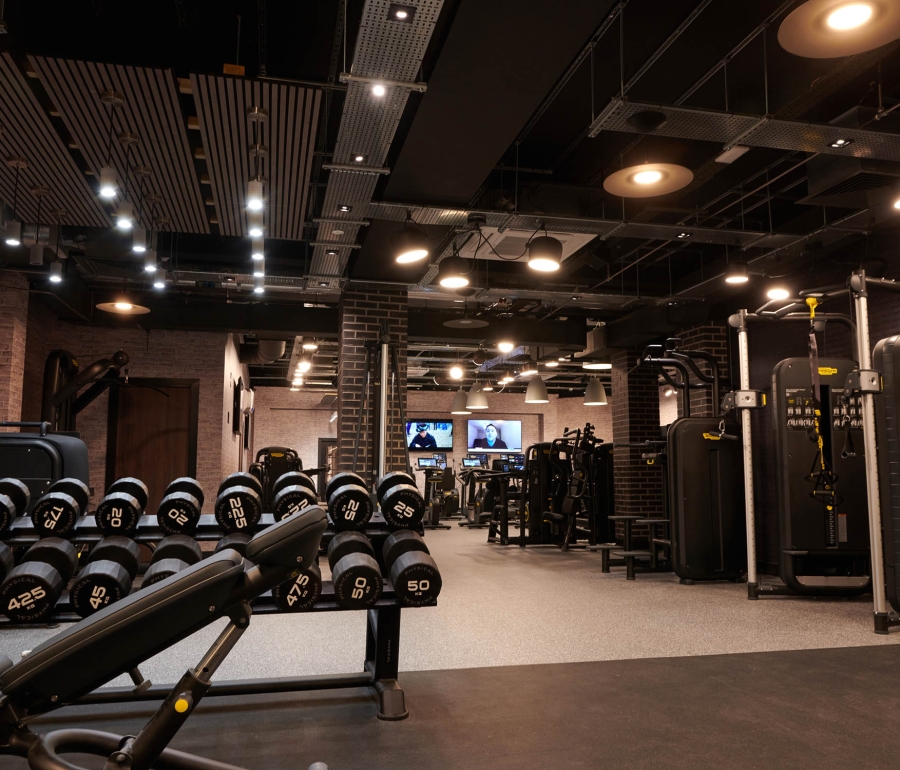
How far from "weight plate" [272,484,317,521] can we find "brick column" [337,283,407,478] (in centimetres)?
390

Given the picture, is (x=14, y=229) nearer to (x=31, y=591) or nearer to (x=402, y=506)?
(x=31, y=591)

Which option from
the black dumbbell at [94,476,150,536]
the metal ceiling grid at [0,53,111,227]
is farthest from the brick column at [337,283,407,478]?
the black dumbbell at [94,476,150,536]

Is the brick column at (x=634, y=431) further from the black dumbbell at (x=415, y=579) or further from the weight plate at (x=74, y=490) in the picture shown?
the weight plate at (x=74, y=490)

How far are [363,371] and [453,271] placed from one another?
1.82 metres

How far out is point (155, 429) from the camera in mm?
9914

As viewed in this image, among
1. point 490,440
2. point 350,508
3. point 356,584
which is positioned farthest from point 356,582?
point 490,440

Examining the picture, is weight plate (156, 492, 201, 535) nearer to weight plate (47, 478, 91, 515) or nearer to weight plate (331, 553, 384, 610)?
weight plate (47, 478, 91, 515)

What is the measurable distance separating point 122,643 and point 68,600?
5.56ft

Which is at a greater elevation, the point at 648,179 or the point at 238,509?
the point at 648,179

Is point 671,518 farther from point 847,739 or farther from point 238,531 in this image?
point 238,531

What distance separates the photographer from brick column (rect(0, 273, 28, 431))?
24.4 ft

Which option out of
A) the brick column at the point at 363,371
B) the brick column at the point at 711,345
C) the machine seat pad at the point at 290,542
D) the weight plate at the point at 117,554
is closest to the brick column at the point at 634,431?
the brick column at the point at 711,345

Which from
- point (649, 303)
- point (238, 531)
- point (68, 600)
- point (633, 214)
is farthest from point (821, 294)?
point (68, 600)

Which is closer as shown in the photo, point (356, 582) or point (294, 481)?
point (356, 582)
